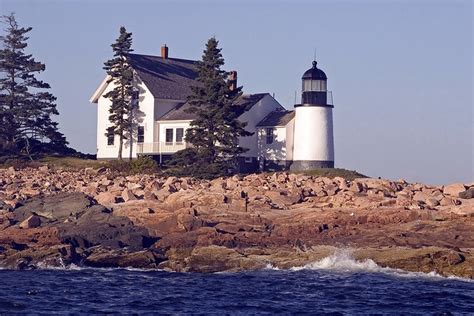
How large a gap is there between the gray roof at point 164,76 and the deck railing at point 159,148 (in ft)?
7.27

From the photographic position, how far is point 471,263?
25.2 meters

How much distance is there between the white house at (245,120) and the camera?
44.2 metres

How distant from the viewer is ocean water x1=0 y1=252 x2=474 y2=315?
21.1 m

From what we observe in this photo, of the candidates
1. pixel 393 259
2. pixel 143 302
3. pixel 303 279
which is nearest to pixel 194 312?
pixel 143 302

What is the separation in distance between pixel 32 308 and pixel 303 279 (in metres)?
6.95

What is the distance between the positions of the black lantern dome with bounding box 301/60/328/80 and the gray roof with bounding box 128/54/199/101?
246 inches

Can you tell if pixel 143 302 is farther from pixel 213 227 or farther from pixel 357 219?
pixel 357 219

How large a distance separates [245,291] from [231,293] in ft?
1.41

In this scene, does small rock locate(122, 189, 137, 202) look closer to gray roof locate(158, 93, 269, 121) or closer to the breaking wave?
the breaking wave

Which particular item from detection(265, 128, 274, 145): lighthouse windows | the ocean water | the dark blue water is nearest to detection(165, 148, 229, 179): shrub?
detection(265, 128, 274, 145): lighthouse windows

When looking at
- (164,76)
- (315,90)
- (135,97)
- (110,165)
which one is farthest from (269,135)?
(110,165)

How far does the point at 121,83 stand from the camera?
152 ft

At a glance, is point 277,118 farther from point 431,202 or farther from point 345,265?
point 345,265

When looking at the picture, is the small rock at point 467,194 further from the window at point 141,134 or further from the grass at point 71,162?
the window at point 141,134
